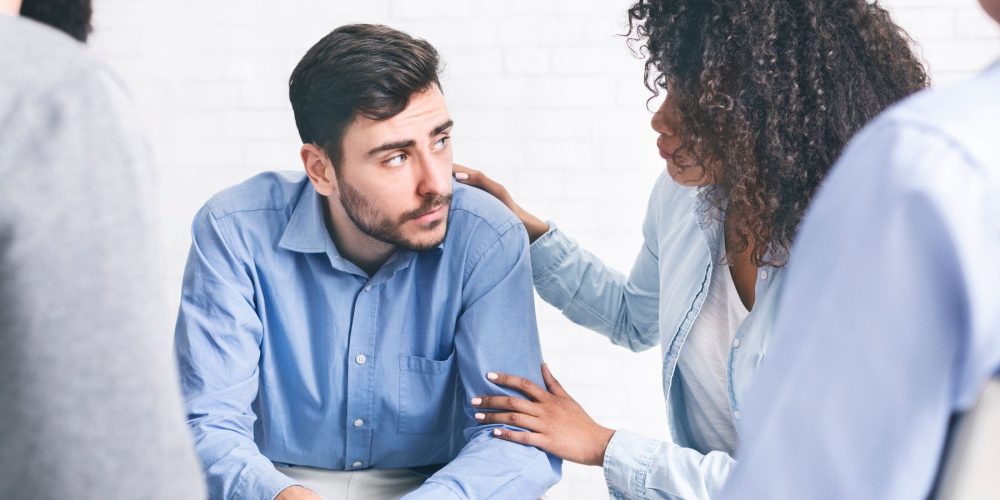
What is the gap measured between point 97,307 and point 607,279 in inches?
67.8

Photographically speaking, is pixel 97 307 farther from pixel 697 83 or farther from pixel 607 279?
pixel 607 279

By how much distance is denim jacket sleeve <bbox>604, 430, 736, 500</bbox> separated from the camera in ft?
5.36

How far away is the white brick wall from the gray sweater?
237cm

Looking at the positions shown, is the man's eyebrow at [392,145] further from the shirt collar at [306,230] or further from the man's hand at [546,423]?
the man's hand at [546,423]

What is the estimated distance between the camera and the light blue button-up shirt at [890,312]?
18.5 inches

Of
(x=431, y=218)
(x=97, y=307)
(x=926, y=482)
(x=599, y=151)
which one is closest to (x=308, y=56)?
(x=431, y=218)

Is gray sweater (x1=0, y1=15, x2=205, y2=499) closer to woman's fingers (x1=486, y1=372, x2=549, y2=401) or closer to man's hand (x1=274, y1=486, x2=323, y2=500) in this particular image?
man's hand (x1=274, y1=486, x2=323, y2=500)

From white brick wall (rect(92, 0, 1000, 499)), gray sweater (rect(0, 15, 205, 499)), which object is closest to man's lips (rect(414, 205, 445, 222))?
white brick wall (rect(92, 0, 1000, 499))

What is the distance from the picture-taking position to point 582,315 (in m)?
2.17

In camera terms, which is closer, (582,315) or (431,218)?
(431,218)

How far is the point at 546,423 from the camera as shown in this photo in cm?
175

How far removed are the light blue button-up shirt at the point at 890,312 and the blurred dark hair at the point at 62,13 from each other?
25.2 inches

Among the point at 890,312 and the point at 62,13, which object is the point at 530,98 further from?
the point at 890,312

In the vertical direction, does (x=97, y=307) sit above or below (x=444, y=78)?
above
